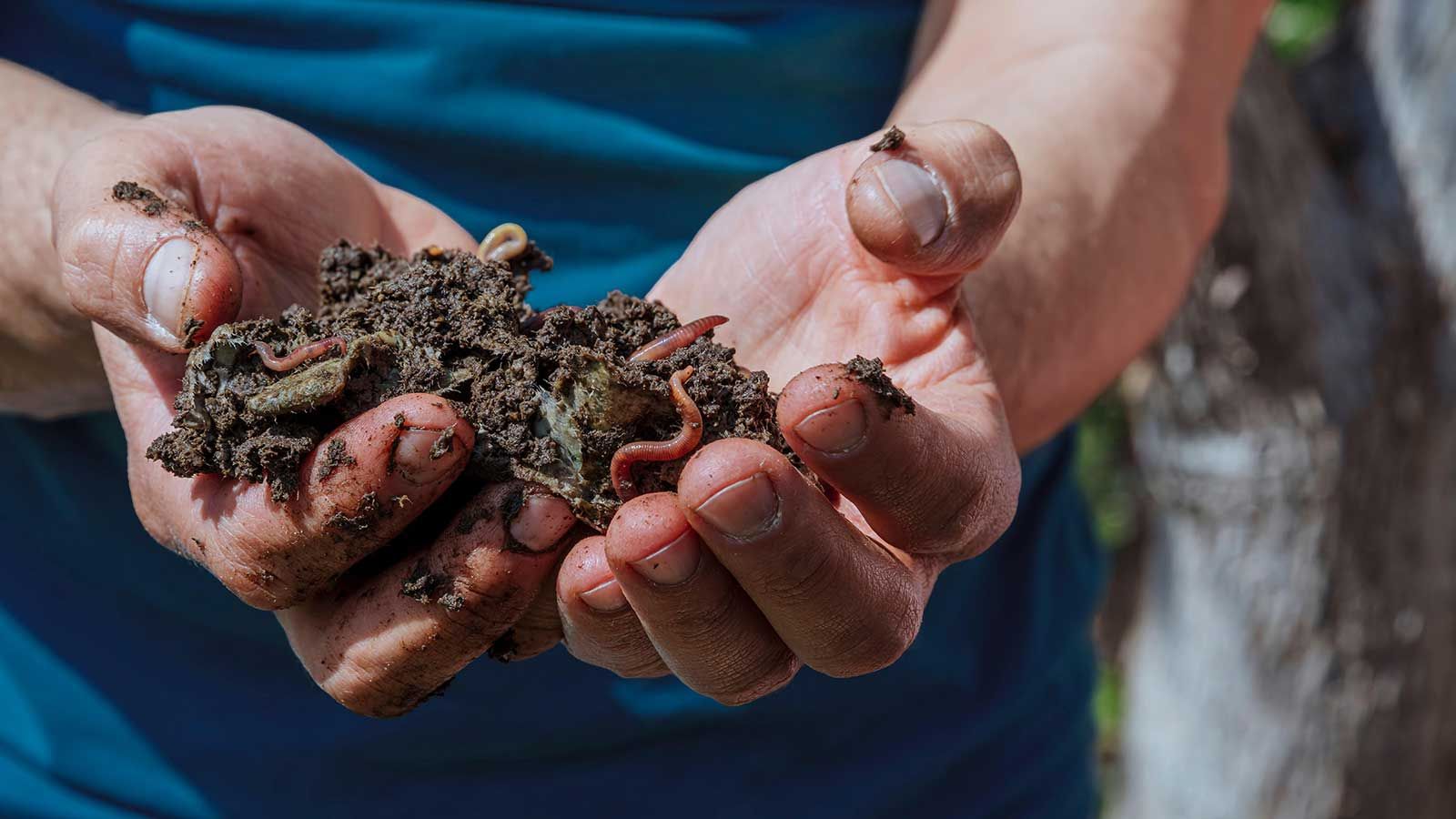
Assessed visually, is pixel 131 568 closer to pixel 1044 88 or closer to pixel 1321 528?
pixel 1044 88

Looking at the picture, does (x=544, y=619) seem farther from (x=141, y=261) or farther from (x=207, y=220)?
(x=207, y=220)

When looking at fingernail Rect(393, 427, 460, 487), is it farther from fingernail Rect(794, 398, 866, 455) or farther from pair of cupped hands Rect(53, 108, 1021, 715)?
fingernail Rect(794, 398, 866, 455)

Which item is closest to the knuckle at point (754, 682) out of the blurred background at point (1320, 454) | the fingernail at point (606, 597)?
the fingernail at point (606, 597)

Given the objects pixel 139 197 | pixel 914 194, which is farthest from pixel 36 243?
pixel 914 194

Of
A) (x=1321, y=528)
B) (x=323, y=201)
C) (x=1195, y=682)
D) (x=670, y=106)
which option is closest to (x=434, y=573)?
(x=323, y=201)

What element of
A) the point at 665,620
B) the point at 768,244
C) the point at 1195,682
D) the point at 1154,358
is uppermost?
the point at 768,244

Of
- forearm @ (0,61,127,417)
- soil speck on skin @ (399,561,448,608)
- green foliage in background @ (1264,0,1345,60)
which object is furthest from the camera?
green foliage in background @ (1264,0,1345,60)

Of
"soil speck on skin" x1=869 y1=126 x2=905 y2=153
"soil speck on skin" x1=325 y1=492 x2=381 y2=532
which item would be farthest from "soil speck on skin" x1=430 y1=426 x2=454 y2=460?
"soil speck on skin" x1=869 y1=126 x2=905 y2=153
